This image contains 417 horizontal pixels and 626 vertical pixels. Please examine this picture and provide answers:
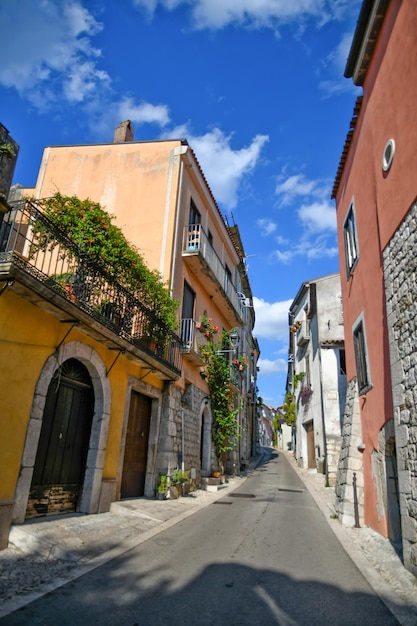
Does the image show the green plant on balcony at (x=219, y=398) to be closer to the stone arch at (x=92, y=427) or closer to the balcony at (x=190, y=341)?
the balcony at (x=190, y=341)

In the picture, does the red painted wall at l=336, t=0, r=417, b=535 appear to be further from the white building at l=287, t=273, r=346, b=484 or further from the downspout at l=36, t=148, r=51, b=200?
the downspout at l=36, t=148, r=51, b=200

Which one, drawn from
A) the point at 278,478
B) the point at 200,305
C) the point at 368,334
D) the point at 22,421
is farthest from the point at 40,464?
the point at 278,478

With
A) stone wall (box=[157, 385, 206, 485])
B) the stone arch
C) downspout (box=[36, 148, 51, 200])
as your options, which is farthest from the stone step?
downspout (box=[36, 148, 51, 200])

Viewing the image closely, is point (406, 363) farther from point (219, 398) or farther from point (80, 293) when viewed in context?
point (219, 398)

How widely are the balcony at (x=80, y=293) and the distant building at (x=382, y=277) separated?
197 inches

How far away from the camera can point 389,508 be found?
6.75 metres

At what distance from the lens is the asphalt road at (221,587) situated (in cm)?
379

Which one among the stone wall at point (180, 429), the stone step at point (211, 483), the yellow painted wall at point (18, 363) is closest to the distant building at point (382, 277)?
the stone wall at point (180, 429)

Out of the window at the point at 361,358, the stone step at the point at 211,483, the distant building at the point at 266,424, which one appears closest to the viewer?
the window at the point at 361,358

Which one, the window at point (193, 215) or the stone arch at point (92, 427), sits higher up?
the window at point (193, 215)

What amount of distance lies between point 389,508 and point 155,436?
6331mm

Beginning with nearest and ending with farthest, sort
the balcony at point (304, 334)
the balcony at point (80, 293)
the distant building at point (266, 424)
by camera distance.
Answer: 1. the balcony at point (80, 293)
2. the balcony at point (304, 334)
3. the distant building at point (266, 424)

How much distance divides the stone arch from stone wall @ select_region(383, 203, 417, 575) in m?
5.38

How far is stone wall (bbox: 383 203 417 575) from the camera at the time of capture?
5117 millimetres
